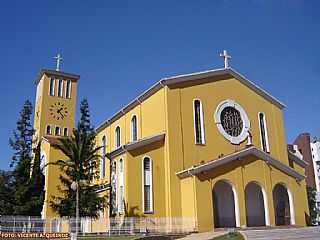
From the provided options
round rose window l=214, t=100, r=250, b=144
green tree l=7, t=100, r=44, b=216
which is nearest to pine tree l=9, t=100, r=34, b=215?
green tree l=7, t=100, r=44, b=216

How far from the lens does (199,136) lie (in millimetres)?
33906

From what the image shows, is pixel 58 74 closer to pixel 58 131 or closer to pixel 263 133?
pixel 58 131

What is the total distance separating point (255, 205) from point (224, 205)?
3.25m

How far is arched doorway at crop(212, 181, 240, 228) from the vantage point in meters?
32.7

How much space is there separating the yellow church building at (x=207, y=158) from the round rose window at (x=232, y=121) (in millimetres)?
89

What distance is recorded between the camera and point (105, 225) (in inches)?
1106

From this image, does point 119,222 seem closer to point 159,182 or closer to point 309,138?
point 159,182

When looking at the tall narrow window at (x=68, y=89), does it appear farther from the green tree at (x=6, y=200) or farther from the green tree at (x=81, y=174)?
the green tree at (x=81, y=174)

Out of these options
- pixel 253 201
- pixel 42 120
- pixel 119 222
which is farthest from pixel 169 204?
pixel 42 120

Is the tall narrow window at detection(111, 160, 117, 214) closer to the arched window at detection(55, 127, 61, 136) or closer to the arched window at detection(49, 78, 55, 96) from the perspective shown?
the arched window at detection(55, 127, 61, 136)

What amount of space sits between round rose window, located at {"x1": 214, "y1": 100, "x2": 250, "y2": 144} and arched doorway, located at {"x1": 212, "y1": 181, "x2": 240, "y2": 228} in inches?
168

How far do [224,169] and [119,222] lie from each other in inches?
351

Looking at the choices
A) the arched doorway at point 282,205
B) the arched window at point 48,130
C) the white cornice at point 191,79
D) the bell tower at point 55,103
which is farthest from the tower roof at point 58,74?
the arched doorway at point 282,205

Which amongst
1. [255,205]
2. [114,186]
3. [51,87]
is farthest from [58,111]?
[255,205]
